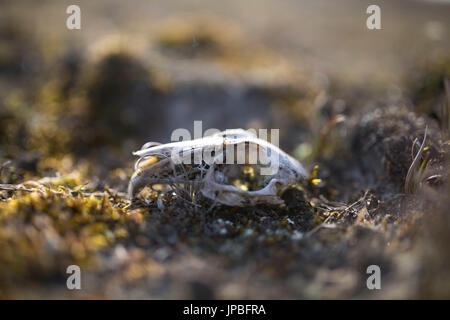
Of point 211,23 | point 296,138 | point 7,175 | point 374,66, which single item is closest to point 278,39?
point 211,23

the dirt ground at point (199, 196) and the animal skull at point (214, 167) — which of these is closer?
the dirt ground at point (199, 196)

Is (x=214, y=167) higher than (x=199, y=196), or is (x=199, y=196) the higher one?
(x=214, y=167)

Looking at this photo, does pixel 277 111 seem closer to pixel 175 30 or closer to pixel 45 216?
pixel 45 216

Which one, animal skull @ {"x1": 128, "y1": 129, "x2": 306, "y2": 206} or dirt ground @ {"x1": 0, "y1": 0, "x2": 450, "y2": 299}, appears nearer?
dirt ground @ {"x1": 0, "y1": 0, "x2": 450, "y2": 299}
